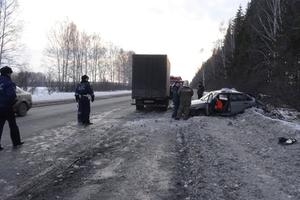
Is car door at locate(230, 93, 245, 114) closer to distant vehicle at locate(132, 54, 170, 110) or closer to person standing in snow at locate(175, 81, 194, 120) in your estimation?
person standing in snow at locate(175, 81, 194, 120)

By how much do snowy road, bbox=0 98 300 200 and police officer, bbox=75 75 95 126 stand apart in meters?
2.74

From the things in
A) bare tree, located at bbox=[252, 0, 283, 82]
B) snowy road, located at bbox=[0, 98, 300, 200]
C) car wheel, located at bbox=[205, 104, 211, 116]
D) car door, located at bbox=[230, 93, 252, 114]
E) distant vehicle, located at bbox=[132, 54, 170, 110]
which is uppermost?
bare tree, located at bbox=[252, 0, 283, 82]

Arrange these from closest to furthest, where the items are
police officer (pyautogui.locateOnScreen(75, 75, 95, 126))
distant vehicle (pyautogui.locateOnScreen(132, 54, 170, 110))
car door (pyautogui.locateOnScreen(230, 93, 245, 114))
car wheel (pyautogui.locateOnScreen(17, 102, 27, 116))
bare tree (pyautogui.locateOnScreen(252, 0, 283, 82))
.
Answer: police officer (pyautogui.locateOnScreen(75, 75, 95, 126)), car wheel (pyautogui.locateOnScreen(17, 102, 27, 116)), car door (pyautogui.locateOnScreen(230, 93, 245, 114)), distant vehicle (pyautogui.locateOnScreen(132, 54, 170, 110)), bare tree (pyautogui.locateOnScreen(252, 0, 283, 82))

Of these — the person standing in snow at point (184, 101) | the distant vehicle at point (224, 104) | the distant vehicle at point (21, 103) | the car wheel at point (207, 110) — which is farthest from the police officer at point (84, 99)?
the car wheel at point (207, 110)

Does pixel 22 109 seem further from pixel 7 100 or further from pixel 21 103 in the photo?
pixel 7 100

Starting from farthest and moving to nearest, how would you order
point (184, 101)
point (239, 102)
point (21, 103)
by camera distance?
1. point (239, 102)
2. point (21, 103)
3. point (184, 101)

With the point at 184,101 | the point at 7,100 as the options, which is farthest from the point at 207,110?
the point at 7,100

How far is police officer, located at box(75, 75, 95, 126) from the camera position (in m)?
16.2

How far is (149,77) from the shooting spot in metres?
24.5

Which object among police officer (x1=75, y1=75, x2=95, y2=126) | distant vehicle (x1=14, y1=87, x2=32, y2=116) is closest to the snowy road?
police officer (x1=75, y1=75, x2=95, y2=126)

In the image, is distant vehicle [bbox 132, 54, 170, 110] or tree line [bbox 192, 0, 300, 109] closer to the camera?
tree line [bbox 192, 0, 300, 109]

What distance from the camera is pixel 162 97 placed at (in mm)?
24453

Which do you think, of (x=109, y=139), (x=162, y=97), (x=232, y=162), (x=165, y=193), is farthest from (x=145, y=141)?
(x=162, y=97)

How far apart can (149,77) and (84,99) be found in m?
8.59
